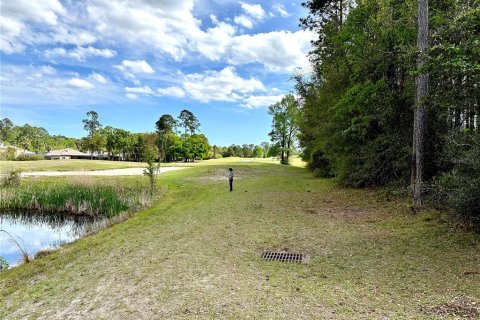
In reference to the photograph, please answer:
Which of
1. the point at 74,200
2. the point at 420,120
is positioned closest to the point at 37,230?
the point at 74,200

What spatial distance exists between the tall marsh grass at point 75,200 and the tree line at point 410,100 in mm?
10143

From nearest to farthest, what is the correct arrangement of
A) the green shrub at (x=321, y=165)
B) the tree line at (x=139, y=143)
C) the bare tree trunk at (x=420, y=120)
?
1. the bare tree trunk at (x=420, y=120)
2. the green shrub at (x=321, y=165)
3. the tree line at (x=139, y=143)

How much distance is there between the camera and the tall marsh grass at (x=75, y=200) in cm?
1409

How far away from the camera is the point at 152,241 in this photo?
783 centimetres

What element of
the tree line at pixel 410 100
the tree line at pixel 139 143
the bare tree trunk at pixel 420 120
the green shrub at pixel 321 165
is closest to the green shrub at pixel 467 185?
the tree line at pixel 410 100

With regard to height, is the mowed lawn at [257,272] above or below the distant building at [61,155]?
below

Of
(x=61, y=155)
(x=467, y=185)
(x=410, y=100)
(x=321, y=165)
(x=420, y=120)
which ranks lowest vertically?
(x=321, y=165)

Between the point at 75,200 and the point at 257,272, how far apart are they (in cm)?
1249

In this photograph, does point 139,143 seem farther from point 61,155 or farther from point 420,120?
point 420,120

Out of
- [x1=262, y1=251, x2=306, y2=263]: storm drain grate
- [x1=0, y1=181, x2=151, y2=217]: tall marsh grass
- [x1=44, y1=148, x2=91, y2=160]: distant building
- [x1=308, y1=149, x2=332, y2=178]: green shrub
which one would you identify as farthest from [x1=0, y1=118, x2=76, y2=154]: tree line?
[x1=262, y1=251, x2=306, y2=263]: storm drain grate

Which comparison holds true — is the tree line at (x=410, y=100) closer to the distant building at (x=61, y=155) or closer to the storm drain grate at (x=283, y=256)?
the storm drain grate at (x=283, y=256)

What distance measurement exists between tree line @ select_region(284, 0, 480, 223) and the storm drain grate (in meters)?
3.32

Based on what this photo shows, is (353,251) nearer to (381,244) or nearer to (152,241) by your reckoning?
(381,244)

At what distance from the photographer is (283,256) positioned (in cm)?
630
